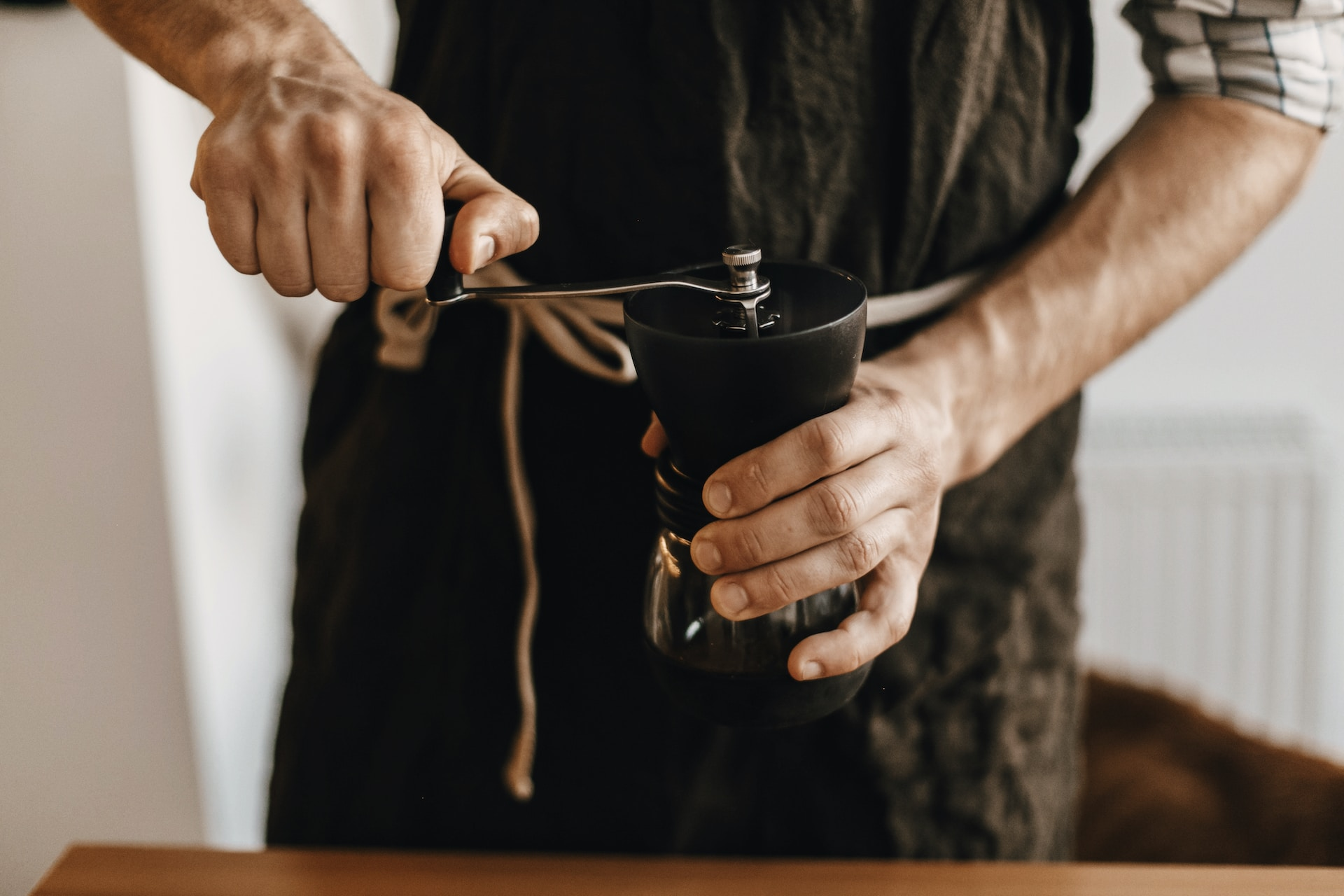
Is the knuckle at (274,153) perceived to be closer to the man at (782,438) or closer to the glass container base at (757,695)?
the man at (782,438)

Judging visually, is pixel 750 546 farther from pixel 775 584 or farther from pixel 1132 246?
pixel 1132 246

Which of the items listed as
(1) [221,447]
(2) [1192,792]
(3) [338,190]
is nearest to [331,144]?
(3) [338,190]

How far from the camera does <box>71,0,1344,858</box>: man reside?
465 millimetres

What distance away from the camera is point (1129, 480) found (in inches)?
62.3

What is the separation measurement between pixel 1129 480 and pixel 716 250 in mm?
1231

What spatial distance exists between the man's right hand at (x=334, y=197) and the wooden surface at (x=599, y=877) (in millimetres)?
343

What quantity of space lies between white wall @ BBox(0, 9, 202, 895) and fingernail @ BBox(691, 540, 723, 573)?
45 centimetres

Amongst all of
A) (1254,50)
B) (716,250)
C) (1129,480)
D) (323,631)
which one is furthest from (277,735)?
(1129,480)

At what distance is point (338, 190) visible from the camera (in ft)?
1.18

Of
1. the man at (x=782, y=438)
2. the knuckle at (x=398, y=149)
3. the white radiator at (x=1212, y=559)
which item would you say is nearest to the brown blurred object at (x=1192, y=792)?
the white radiator at (x=1212, y=559)

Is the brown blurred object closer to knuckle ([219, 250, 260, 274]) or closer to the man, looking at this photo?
the man

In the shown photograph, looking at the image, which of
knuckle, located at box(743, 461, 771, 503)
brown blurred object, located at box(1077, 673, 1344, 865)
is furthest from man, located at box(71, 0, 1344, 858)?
brown blurred object, located at box(1077, 673, 1344, 865)

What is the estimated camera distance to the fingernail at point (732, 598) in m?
0.42

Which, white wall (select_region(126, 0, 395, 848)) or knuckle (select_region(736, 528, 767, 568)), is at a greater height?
knuckle (select_region(736, 528, 767, 568))
